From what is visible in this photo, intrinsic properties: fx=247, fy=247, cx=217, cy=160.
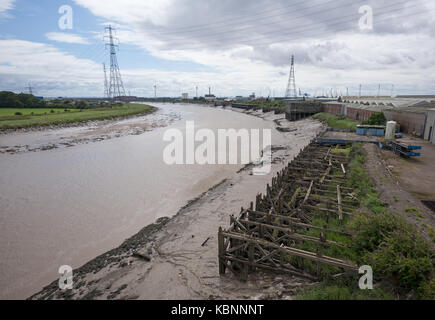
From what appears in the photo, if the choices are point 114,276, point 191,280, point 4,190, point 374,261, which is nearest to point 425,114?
point 374,261

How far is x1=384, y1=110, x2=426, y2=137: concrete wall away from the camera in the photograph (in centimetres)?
2938

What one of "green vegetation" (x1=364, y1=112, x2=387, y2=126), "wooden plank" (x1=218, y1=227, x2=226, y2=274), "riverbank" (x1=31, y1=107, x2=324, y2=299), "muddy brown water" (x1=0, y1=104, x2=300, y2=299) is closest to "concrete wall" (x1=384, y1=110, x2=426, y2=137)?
"green vegetation" (x1=364, y1=112, x2=387, y2=126)

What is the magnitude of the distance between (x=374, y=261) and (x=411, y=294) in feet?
3.75

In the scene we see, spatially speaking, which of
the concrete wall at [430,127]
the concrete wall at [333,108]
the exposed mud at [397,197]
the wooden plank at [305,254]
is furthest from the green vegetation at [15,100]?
the concrete wall at [430,127]

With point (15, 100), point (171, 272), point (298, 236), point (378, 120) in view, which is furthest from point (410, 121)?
point (15, 100)

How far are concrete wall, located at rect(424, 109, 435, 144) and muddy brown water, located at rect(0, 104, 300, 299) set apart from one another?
70.2ft

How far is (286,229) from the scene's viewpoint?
1014 centimetres

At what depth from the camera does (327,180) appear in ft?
57.1

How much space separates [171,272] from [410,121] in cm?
3574

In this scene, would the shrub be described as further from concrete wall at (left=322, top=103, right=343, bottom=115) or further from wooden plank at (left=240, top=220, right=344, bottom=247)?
concrete wall at (left=322, top=103, right=343, bottom=115)

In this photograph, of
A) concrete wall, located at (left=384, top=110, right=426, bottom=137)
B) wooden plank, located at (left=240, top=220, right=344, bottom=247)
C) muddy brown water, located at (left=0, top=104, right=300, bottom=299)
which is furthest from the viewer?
concrete wall, located at (left=384, top=110, right=426, bottom=137)

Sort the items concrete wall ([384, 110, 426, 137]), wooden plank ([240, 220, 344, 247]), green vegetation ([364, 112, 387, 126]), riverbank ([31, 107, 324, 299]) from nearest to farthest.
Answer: riverbank ([31, 107, 324, 299])
wooden plank ([240, 220, 344, 247])
concrete wall ([384, 110, 426, 137])
green vegetation ([364, 112, 387, 126])

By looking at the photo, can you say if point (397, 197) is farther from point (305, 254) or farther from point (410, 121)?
point (410, 121)
